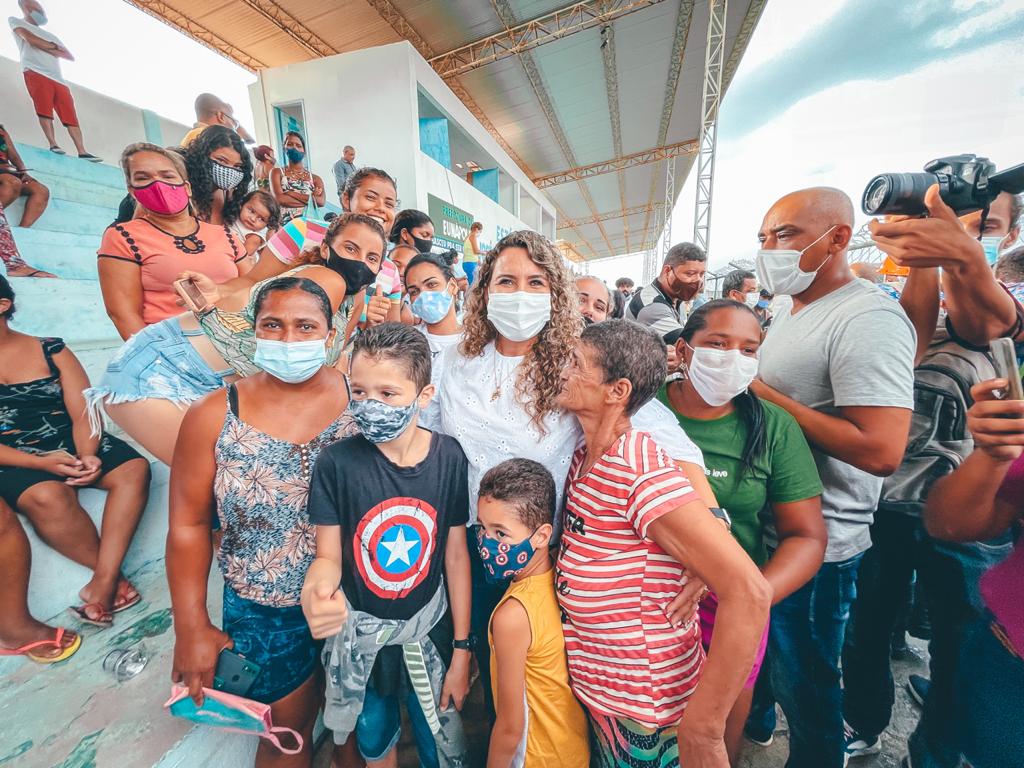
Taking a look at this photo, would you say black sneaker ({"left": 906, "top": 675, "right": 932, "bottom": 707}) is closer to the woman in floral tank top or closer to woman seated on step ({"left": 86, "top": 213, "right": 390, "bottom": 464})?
the woman in floral tank top

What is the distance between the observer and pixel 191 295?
4.92ft

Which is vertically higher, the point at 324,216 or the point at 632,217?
the point at 632,217

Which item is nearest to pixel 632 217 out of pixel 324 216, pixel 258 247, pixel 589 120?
pixel 589 120

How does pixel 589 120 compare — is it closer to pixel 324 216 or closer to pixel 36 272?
pixel 324 216

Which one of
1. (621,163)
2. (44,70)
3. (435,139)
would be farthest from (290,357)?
(621,163)

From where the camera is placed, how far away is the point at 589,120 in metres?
12.0

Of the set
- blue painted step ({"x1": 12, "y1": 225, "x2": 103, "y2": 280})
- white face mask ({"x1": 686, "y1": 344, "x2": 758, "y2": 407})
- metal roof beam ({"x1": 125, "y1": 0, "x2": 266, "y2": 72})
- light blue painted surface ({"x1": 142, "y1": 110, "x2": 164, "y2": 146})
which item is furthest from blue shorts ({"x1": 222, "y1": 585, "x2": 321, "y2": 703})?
metal roof beam ({"x1": 125, "y1": 0, "x2": 266, "y2": 72})

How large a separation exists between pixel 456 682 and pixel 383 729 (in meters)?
0.35

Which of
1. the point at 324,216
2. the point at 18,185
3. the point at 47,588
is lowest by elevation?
the point at 47,588

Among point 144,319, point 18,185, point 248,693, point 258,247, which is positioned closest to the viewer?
point 248,693

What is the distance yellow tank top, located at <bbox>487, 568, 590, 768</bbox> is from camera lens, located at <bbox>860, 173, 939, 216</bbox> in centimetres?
155

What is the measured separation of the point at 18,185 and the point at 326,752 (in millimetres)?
5224

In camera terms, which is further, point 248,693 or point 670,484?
point 248,693

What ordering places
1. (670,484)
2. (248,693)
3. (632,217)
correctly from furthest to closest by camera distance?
(632,217), (248,693), (670,484)
